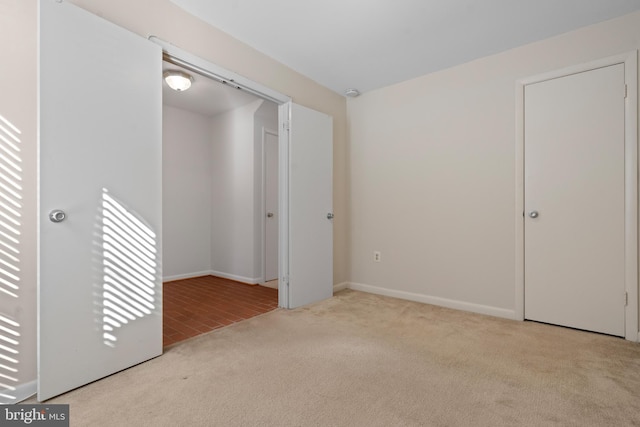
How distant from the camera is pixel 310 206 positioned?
331 cm

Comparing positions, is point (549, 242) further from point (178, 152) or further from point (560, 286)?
point (178, 152)

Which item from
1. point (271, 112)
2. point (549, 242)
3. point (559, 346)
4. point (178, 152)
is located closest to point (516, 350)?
point (559, 346)

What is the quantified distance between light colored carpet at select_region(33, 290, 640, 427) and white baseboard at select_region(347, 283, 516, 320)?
24cm

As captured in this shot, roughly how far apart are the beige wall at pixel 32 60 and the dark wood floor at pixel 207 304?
919 millimetres

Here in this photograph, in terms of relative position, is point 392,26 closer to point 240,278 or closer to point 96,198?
point 96,198

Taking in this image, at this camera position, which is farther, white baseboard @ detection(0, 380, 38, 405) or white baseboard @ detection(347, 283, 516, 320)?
white baseboard @ detection(347, 283, 516, 320)

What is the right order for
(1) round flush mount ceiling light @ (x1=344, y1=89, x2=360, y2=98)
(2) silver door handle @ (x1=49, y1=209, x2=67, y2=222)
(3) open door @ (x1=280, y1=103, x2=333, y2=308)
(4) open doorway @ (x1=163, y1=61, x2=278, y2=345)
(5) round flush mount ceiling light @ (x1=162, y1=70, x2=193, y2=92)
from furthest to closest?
1. (4) open doorway @ (x1=163, y1=61, x2=278, y2=345)
2. (1) round flush mount ceiling light @ (x1=344, y1=89, x2=360, y2=98)
3. (5) round flush mount ceiling light @ (x1=162, y1=70, x2=193, y2=92)
4. (3) open door @ (x1=280, y1=103, x2=333, y2=308)
5. (2) silver door handle @ (x1=49, y1=209, x2=67, y2=222)

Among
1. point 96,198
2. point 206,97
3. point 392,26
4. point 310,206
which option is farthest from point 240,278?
point 392,26

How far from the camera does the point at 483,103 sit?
2.96 metres

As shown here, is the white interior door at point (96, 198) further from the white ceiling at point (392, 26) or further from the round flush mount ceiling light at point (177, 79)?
the round flush mount ceiling light at point (177, 79)

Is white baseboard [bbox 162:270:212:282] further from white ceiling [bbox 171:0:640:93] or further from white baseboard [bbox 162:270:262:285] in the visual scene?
white ceiling [bbox 171:0:640:93]

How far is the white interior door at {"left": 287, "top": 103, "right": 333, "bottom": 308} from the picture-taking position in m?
3.13

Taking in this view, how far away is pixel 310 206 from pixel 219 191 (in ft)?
7.00

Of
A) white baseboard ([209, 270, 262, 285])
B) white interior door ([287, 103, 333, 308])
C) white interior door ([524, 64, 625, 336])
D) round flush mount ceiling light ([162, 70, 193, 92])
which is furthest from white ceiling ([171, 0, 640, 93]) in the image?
white baseboard ([209, 270, 262, 285])
